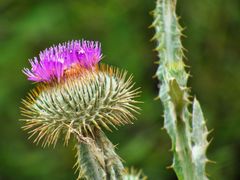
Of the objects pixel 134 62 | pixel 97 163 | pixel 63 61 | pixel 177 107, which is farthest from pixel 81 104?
pixel 134 62

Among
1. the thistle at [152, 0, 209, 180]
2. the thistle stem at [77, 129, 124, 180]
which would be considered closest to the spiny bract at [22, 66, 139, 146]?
the thistle stem at [77, 129, 124, 180]

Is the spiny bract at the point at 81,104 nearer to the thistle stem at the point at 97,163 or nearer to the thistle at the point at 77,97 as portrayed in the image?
the thistle at the point at 77,97

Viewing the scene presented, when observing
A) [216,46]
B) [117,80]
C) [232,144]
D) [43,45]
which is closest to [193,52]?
[216,46]

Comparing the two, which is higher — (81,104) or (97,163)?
(81,104)

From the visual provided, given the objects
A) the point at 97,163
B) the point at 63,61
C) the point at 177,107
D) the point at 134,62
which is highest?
the point at 134,62

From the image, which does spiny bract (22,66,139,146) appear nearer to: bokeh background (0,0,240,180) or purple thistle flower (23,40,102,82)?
purple thistle flower (23,40,102,82)

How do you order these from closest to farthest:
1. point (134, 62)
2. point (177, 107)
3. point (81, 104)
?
point (177, 107) → point (81, 104) → point (134, 62)

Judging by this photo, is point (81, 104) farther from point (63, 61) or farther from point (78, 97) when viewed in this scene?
point (63, 61)
